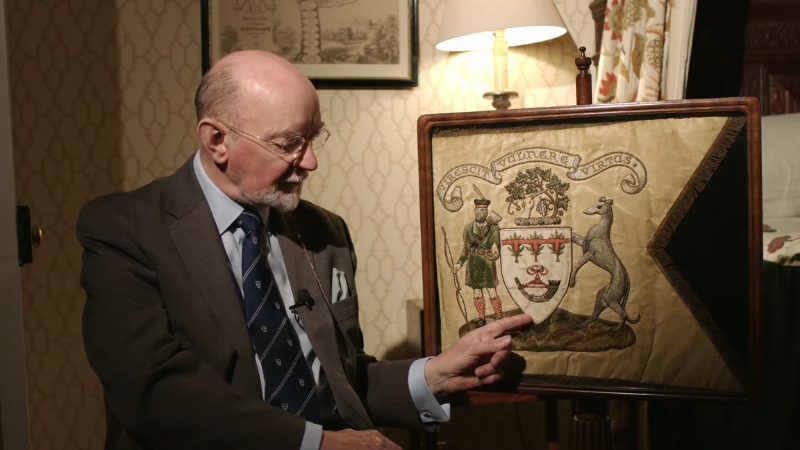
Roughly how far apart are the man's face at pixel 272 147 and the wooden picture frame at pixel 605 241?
271 mm

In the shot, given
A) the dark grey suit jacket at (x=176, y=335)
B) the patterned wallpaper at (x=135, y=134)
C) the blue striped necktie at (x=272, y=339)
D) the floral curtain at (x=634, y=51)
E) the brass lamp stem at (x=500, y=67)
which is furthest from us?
the patterned wallpaper at (x=135, y=134)

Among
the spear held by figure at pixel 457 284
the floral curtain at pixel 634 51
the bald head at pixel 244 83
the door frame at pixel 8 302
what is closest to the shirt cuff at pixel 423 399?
the spear held by figure at pixel 457 284

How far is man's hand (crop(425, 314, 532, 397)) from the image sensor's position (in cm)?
142

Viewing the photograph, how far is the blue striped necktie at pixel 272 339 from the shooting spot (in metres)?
1.32

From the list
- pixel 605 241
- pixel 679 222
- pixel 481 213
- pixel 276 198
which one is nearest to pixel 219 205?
pixel 276 198

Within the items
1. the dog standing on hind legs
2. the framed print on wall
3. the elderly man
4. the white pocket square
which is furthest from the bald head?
the framed print on wall

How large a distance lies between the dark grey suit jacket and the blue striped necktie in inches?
1.4

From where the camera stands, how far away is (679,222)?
4.51 ft

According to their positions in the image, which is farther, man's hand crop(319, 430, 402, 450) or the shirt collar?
the shirt collar

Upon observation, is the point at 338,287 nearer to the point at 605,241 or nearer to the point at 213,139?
the point at 213,139

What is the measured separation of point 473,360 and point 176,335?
1.91 ft

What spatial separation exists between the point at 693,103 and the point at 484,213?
457 mm

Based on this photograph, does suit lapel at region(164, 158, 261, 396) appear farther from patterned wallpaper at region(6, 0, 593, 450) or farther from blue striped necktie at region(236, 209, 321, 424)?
patterned wallpaper at region(6, 0, 593, 450)

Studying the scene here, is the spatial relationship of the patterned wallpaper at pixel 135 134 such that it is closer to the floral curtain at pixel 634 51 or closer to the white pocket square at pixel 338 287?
the floral curtain at pixel 634 51
